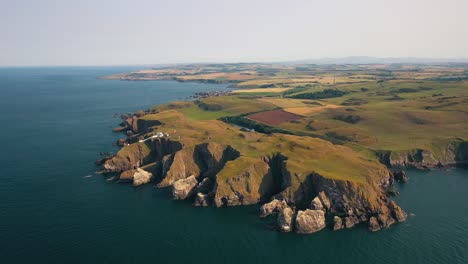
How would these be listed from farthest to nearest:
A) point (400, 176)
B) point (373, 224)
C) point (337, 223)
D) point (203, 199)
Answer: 1. point (400, 176)
2. point (203, 199)
3. point (337, 223)
4. point (373, 224)

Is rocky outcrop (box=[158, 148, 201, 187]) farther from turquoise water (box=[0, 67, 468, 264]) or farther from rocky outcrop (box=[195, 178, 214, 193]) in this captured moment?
rocky outcrop (box=[195, 178, 214, 193])

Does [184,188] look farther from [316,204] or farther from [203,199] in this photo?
[316,204]

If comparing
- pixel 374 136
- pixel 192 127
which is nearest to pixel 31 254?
pixel 192 127

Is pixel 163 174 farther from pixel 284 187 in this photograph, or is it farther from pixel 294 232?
pixel 294 232

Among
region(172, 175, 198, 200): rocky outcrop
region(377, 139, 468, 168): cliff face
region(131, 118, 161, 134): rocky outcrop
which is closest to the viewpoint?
region(172, 175, 198, 200): rocky outcrop

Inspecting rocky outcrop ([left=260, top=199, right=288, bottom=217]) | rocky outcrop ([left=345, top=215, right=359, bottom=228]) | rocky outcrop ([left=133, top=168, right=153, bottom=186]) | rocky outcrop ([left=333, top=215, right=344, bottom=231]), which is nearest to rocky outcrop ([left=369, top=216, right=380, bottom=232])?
rocky outcrop ([left=345, top=215, right=359, bottom=228])

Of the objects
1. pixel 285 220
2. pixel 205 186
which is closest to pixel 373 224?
pixel 285 220

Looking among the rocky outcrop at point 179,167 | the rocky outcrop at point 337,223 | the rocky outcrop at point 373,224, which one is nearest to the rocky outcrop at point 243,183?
the rocky outcrop at point 179,167
